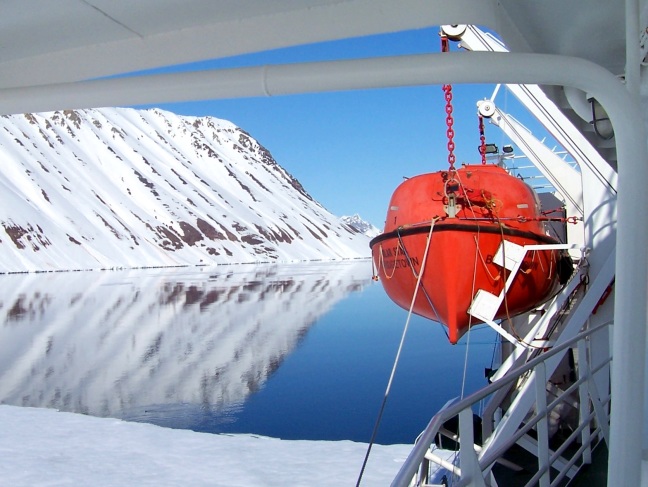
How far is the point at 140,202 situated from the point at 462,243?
81191 mm

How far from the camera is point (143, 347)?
1518cm

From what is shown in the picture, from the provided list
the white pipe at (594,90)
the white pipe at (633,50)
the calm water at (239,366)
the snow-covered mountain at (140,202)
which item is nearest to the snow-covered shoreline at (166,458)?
the calm water at (239,366)

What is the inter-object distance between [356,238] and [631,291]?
11053 centimetres

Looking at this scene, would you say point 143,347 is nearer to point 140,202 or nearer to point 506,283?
point 506,283

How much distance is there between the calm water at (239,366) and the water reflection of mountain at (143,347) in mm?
31

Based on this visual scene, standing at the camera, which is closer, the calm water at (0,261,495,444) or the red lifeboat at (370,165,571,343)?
the red lifeboat at (370,165,571,343)

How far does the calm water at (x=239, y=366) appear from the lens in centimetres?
949

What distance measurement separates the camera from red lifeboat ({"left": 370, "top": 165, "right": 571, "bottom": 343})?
5.75 m

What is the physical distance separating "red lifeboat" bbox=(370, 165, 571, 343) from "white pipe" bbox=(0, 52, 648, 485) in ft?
12.0

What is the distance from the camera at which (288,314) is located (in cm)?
2156

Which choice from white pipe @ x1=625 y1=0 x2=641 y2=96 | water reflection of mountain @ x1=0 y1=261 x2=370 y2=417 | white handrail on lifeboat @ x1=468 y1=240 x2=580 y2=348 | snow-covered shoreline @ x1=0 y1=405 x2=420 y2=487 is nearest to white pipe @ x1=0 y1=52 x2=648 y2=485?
white pipe @ x1=625 y1=0 x2=641 y2=96

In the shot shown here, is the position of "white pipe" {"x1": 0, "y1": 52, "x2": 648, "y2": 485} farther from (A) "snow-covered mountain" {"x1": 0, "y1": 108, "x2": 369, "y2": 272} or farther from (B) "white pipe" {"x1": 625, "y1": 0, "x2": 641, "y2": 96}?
(A) "snow-covered mountain" {"x1": 0, "y1": 108, "x2": 369, "y2": 272}

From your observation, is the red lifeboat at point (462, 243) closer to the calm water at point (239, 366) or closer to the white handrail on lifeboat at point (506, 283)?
the white handrail on lifeboat at point (506, 283)

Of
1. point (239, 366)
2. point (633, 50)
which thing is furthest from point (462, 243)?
point (239, 366)
